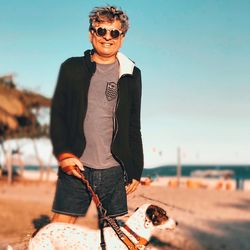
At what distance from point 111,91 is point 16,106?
2289 cm

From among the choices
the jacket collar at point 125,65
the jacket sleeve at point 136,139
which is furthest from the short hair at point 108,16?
the jacket sleeve at point 136,139

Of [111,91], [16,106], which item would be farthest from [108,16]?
[16,106]

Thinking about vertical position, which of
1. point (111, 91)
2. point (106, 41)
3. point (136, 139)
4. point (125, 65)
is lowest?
point (136, 139)

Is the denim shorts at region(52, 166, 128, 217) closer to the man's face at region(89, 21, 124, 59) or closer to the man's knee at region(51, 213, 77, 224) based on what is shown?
the man's knee at region(51, 213, 77, 224)

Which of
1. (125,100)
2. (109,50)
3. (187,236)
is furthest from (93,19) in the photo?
(187,236)

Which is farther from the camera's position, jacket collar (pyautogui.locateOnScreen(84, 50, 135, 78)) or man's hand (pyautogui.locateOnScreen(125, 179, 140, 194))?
man's hand (pyautogui.locateOnScreen(125, 179, 140, 194))

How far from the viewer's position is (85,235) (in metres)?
3.63

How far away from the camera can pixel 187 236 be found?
1059 centimetres

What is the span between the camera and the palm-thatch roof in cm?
2569

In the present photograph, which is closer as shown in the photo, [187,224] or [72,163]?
[72,163]

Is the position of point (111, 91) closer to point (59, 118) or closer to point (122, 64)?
point (122, 64)

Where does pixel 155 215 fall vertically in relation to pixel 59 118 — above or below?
below

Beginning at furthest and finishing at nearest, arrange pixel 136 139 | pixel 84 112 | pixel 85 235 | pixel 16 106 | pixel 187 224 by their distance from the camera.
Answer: pixel 16 106 → pixel 187 224 → pixel 136 139 → pixel 84 112 → pixel 85 235

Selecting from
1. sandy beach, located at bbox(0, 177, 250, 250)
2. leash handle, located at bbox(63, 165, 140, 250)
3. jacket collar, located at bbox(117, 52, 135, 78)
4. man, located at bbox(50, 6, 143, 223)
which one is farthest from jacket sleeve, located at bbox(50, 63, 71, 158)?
sandy beach, located at bbox(0, 177, 250, 250)
